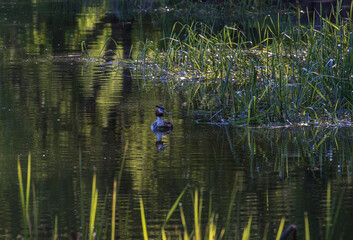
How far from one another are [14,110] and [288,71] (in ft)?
12.6

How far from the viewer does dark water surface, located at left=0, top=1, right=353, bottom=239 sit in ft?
19.9

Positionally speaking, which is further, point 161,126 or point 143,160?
point 161,126

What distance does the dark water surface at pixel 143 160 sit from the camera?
605 cm

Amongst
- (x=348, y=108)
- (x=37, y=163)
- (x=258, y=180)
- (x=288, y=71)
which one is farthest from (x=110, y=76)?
(x=258, y=180)

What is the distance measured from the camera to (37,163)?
7918mm

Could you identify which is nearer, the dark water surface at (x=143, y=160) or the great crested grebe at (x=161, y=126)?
the dark water surface at (x=143, y=160)

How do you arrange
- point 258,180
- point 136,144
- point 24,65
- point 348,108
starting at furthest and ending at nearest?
point 24,65 < point 348,108 < point 136,144 < point 258,180

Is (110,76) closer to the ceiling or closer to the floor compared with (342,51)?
closer to the floor

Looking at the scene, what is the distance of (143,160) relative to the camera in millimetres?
8031

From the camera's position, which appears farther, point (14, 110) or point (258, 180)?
point (14, 110)

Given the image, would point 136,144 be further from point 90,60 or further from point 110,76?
point 90,60

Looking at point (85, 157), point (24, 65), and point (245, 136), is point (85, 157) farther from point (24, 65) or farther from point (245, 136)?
point (24, 65)

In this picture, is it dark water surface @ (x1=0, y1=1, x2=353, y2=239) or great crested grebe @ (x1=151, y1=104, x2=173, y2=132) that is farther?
great crested grebe @ (x1=151, y1=104, x2=173, y2=132)

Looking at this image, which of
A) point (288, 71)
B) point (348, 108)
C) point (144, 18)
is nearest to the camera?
point (348, 108)
